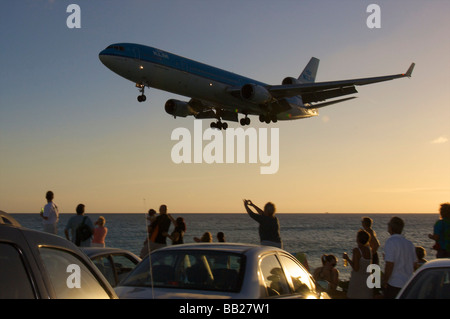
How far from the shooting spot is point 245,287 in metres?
5.01

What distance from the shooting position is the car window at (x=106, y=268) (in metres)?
7.54

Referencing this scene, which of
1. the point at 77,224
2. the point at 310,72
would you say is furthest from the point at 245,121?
the point at 77,224

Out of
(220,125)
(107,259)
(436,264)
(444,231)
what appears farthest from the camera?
(220,125)

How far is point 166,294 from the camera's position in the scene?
4930mm

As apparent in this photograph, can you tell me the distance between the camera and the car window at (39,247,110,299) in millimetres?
2925

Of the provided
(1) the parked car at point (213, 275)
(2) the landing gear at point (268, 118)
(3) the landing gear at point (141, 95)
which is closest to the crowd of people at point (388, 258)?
(1) the parked car at point (213, 275)

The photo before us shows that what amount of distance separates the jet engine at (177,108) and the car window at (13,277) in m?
32.8

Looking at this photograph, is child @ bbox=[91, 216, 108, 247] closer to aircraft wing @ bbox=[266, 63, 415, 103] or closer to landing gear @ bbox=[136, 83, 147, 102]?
landing gear @ bbox=[136, 83, 147, 102]

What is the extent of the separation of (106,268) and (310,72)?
149 feet

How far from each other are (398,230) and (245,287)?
12.8ft

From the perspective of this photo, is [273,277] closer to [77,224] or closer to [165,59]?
[77,224]

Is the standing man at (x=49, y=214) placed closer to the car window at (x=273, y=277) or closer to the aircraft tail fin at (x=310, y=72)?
the car window at (x=273, y=277)
